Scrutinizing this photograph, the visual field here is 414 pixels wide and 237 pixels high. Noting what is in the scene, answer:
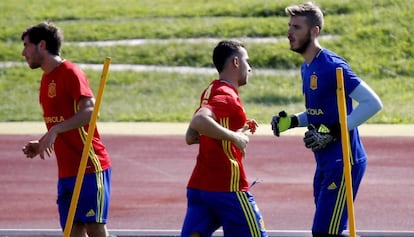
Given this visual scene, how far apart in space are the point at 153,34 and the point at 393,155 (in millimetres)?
13983

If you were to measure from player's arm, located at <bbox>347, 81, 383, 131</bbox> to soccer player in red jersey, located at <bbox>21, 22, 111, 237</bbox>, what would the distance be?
1927 millimetres

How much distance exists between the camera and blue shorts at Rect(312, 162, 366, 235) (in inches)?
318

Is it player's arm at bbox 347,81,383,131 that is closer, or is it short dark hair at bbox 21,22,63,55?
player's arm at bbox 347,81,383,131

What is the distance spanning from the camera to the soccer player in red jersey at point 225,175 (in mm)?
7863

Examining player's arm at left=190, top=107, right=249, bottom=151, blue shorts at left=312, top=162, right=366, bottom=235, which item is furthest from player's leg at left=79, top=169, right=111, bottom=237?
blue shorts at left=312, top=162, right=366, bottom=235

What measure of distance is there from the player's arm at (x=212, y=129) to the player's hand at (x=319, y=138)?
1.74ft

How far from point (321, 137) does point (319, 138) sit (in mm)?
18

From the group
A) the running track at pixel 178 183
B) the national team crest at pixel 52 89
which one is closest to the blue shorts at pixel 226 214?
the national team crest at pixel 52 89

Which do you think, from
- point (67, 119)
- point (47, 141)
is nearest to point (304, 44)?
point (67, 119)

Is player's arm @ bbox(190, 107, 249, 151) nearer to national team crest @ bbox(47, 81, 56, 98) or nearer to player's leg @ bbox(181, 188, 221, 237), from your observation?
player's leg @ bbox(181, 188, 221, 237)

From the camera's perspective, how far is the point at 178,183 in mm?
14555

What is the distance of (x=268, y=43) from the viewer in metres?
27.8

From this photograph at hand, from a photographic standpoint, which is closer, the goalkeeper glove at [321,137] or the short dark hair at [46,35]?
the goalkeeper glove at [321,137]

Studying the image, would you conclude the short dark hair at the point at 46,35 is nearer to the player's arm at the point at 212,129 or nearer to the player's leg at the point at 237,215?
the player's arm at the point at 212,129
